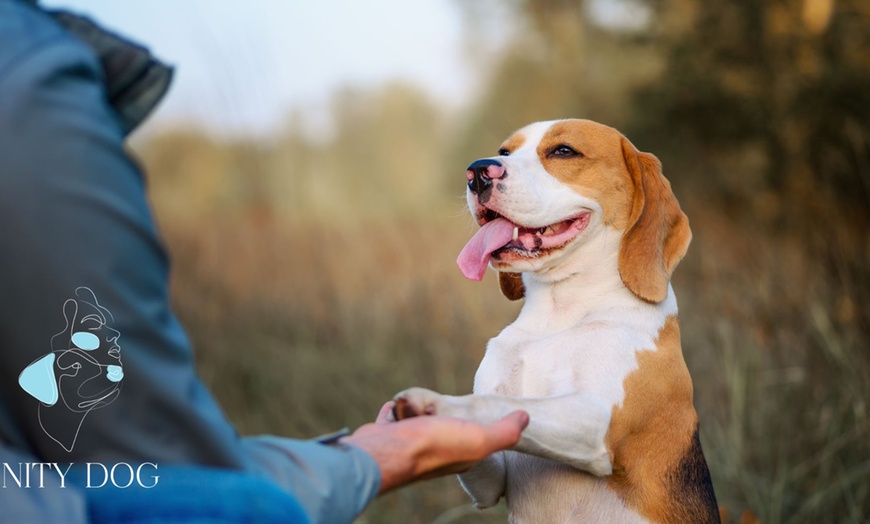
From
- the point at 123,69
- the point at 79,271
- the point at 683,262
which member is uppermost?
the point at 123,69

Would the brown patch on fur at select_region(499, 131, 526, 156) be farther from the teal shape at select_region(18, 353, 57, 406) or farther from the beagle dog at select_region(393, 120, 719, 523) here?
the teal shape at select_region(18, 353, 57, 406)

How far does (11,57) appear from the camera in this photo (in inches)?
56.6

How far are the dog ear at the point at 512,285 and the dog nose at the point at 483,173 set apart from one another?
0.45 m

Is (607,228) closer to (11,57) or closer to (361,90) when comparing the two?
(11,57)

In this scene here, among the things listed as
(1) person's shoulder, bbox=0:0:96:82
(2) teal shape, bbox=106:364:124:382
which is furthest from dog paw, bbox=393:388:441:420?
(1) person's shoulder, bbox=0:0:96:82

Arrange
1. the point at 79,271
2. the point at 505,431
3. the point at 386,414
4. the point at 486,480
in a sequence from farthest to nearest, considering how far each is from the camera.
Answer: the point at 486,480
the point at 386,414
the point at 505,431
the point at 79,271

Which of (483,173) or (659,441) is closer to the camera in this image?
(659,441)

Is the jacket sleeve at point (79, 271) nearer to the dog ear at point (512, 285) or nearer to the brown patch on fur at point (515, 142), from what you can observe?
the dog ear at point (512, 285)

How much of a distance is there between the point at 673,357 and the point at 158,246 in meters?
1.77

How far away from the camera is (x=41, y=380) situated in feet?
Answer: 4.99

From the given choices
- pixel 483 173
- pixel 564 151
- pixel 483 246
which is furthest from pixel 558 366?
pixel 564 151

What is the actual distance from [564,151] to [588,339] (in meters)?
0.80

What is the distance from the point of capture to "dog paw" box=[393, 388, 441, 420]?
2.19 metres

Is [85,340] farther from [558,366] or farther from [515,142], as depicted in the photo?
[515,142]
